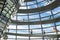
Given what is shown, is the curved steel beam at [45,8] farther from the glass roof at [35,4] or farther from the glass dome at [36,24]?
the glass roof at [35,4]

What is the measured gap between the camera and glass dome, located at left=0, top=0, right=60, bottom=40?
2047cm

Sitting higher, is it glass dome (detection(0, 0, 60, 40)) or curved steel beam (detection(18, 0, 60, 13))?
curved steel beam (detection(18, 0, 60, 13))

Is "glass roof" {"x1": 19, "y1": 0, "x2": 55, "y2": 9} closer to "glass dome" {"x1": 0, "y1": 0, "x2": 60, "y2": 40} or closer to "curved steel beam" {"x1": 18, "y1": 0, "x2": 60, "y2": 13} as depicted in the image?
"glass dome" {"x1": 0, "y1": 0, "x2": 60, "y2": 40}

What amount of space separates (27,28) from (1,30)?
5.47 metres

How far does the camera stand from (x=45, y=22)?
21.3 m

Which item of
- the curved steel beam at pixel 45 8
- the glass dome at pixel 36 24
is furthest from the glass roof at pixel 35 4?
the curved steel beam at pixel 45 8

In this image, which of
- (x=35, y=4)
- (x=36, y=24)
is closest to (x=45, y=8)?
(x=35, y=4)

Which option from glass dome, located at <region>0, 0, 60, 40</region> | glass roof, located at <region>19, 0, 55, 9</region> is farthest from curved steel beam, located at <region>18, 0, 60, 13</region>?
glass roof, located at <region>19, 0, 55, 9</region>

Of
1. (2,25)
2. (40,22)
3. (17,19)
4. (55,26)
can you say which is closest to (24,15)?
(17,19)

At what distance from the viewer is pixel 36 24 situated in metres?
22.3

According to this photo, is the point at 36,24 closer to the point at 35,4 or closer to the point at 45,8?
the point at 45,8

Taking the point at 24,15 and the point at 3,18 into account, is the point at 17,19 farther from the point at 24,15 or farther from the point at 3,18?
the point at 3,18

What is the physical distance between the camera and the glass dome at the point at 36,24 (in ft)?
67.2

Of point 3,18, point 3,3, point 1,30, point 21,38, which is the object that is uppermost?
point 3,3
